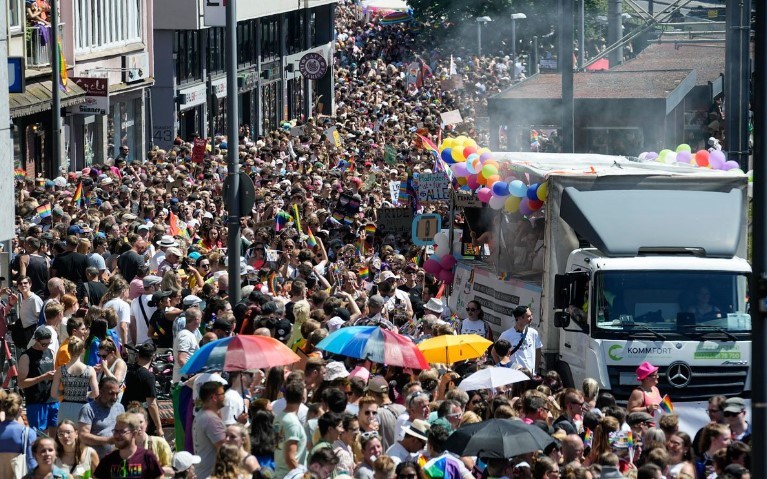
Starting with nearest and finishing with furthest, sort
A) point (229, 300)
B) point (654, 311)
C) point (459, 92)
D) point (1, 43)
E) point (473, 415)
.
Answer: point (473, 415) < point (654, 311) < point (229, 300) < point (1, 43) < point (459, 92)

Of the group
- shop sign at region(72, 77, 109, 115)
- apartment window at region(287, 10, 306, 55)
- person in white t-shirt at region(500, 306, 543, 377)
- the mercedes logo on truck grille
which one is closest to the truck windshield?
the mercedes logo on truck grille

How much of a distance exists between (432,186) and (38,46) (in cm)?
1550

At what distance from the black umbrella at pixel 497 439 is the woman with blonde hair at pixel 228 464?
1678 mm

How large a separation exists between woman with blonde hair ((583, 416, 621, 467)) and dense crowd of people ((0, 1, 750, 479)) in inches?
0.6

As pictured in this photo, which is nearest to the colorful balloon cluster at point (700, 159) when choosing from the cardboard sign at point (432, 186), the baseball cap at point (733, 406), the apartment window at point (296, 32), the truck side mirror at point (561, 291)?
the truck side mirror at point (561, 291)

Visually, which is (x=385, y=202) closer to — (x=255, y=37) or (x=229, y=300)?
(x=229, y=300)

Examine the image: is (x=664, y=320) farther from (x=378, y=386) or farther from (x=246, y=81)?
(x=246, y=81)

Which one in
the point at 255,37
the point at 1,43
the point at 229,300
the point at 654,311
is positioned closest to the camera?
the point at 654,311

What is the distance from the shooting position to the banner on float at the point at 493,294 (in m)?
17.8

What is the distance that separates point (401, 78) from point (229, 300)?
48.1 metres

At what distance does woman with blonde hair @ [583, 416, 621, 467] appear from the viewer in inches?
486

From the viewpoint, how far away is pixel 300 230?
25094mm

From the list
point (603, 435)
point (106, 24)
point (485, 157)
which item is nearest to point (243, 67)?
point (106, 24)

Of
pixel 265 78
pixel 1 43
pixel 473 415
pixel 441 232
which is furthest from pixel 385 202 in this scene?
pixel 265 78
